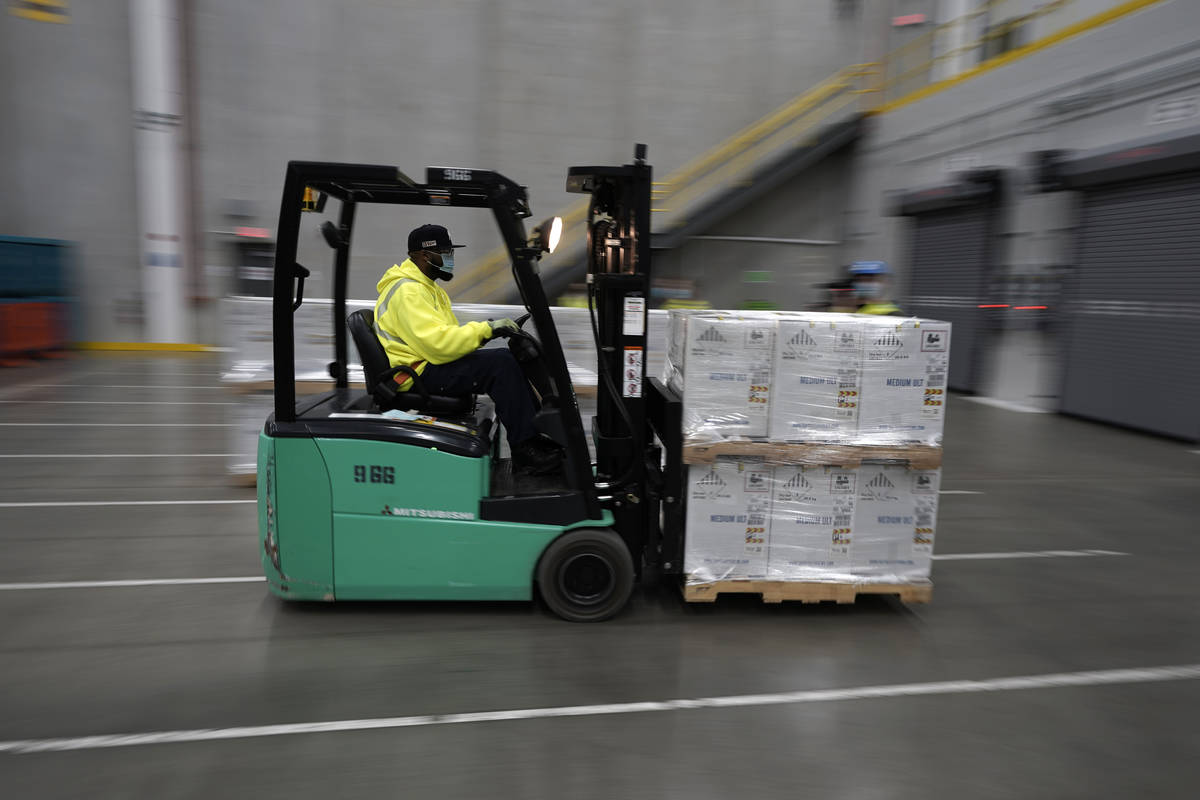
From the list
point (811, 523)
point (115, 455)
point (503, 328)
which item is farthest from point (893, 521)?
point (115, 455)

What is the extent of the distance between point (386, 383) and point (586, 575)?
152 centimetres

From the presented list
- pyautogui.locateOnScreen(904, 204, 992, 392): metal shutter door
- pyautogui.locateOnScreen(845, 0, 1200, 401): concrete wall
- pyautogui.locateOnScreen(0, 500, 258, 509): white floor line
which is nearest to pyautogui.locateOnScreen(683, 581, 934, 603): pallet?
pyautogui.locateOnScreen(0, 500, 258, 509): white floor line

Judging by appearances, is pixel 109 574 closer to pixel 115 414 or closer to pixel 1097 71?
pixel 115 414

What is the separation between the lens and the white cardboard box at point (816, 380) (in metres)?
3.91

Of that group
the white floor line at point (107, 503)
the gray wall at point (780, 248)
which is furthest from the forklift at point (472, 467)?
the gray wall at point (780, 248)

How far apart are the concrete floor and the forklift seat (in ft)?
3.65

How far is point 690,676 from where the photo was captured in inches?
140

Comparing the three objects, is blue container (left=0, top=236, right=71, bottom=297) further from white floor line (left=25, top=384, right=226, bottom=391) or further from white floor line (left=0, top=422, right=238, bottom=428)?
white floor line (left=0, top=422, right=238, bottom=428)

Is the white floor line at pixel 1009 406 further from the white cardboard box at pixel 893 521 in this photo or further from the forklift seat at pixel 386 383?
the forklift seat at pixel 386 383

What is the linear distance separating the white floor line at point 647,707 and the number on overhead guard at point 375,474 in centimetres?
115

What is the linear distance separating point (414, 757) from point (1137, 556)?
532cm

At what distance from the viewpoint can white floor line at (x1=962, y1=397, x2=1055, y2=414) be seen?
11.2 metres

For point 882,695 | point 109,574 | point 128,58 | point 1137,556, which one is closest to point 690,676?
point 882,695

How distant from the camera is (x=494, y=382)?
4188 millimetres
